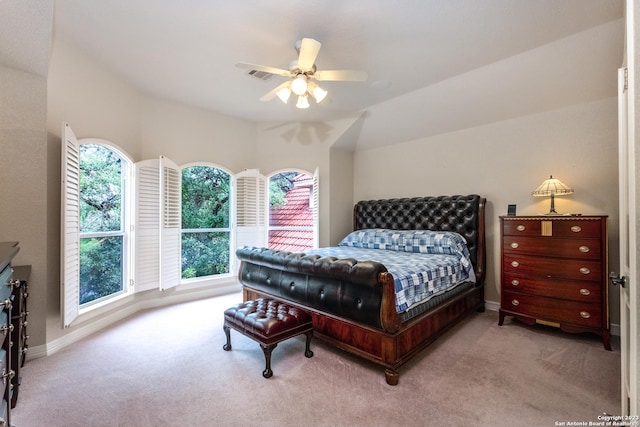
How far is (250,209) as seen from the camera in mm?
4801

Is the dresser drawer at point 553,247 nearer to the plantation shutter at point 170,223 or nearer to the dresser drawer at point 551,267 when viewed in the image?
the dresser drawer at point 551,267

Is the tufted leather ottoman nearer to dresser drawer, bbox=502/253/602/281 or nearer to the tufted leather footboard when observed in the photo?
the tufted leather footboard

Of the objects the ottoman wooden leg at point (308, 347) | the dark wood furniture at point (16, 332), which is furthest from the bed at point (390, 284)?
the dark wood furniture at point (16, 332)

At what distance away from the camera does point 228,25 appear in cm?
246

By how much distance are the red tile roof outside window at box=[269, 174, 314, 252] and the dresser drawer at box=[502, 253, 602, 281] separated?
296 cm

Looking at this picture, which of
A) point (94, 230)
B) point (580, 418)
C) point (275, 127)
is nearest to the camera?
point (580, 418)

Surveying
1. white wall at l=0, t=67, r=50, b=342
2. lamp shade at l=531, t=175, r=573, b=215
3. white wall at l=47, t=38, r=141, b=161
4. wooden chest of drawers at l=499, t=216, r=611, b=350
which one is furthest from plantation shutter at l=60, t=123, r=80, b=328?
lamp shade at l=531, t=175, r=573, b=215

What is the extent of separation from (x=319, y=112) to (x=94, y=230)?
3399mm

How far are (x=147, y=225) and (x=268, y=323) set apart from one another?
2508 mm

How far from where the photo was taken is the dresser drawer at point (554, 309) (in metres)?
2.68

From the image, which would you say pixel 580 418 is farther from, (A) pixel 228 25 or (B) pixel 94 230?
(B) pixel 94 230

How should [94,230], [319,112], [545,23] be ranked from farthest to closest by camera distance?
[319,112], [94,230], [545,23]

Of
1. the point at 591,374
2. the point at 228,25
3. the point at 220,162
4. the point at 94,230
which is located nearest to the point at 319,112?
Result: the point at 220,162

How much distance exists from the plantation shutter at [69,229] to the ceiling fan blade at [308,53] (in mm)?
2231
